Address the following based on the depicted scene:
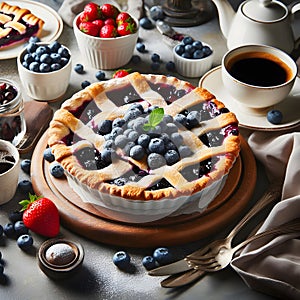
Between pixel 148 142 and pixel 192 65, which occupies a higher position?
pixel 148 142

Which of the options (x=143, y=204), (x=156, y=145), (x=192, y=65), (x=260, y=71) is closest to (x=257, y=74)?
(x=260, y=71)

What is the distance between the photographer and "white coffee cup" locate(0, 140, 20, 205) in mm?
1584

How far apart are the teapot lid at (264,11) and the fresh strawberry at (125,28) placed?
34cm

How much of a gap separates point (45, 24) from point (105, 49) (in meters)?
0.31

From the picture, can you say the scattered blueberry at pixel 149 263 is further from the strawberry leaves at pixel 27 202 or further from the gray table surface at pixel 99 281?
the strawberry leaves at pixel 27 202

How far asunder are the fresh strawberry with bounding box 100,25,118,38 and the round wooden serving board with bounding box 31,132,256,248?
54 centimetres

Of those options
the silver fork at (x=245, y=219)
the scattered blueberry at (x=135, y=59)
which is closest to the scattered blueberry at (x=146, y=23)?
the scattered blueberry at (x=135, y=59)

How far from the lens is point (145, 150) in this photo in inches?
61.7

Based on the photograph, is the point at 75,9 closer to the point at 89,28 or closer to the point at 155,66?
the point at 89,28

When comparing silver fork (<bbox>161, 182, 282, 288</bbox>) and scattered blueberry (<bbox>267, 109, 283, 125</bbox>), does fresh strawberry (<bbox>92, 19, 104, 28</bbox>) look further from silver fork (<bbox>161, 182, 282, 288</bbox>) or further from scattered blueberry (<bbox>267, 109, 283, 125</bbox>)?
silver fork (<bbox>161, 182, 282, 288</bbox>)

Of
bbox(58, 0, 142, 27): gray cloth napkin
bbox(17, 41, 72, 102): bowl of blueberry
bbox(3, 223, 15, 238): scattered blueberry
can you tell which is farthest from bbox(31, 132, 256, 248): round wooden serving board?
bbox(58, 0, 142, 27): gray cloth napkin

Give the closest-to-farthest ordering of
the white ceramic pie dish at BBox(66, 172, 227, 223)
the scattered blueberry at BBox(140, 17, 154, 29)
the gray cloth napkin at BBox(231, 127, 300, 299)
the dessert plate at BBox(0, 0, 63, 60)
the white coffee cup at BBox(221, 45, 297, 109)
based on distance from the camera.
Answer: the gray cloth napkin at BBox(231, 127, 300, 299) → the white ceramic pie dish at BBox(66, 172, 227, 223) → the white coffee cup at BBox(221, 45, 297, 109) → the dessert plate at BBox(0, 0, 63, 60) → the scattered blueberry at BBox(140, 17, 154, 29)

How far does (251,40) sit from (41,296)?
102cm

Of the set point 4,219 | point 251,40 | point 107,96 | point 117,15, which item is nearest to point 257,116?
point 251,40
